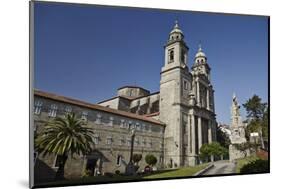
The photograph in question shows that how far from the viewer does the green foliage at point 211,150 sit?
26.9 ft

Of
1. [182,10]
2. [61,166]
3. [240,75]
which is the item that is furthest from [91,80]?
[240,75]

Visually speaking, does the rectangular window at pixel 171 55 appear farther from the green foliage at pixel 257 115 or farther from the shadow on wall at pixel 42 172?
the shadow on wall at pixel 42 172

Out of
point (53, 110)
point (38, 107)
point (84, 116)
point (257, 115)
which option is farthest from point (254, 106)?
point (38, 107)

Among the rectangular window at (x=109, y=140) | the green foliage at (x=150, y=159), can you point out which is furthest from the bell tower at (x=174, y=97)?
the rectangular window at (x=109, y=140)

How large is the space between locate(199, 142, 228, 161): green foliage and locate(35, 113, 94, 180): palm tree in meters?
2.41

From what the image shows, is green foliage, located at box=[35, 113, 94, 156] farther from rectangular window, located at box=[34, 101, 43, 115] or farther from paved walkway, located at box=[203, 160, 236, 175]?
paved walkway, located at box=[203, 160, 236, 175]

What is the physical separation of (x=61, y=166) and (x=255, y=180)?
153 inches

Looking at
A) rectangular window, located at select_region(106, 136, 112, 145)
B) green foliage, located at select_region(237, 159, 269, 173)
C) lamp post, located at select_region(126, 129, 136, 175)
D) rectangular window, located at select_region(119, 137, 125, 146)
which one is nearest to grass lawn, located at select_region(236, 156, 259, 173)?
green foliage, located at select_region(237, 159, 269, 173)

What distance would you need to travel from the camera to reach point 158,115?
7.95 metres

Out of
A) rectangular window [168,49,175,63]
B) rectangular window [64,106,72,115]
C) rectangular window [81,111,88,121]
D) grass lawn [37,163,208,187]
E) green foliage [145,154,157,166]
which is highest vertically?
rectangular window [168,49,175,63]

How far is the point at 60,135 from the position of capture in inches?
275

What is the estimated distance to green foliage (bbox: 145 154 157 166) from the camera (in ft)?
Result: 25.2

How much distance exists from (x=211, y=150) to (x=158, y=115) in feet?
4.54

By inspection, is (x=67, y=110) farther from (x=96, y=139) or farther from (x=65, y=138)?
(x=96, y=139)
